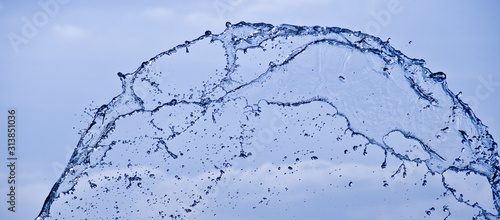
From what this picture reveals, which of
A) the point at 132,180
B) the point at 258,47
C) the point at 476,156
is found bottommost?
the point at 476,156

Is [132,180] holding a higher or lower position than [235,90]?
lower

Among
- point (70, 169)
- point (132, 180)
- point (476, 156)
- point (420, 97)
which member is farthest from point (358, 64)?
point (70, 169)

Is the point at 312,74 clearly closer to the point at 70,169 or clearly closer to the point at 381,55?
the point at 381,55

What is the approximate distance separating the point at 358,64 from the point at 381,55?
1.34ft

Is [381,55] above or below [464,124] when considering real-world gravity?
above

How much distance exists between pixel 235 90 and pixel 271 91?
63 centimetres

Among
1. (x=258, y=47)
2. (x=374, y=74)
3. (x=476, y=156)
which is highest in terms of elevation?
(x=258, y=47)

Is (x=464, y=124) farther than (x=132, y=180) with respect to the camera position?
No

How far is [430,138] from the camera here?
8.72 metres

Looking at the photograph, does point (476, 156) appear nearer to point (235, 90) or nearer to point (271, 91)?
point (271, 91)

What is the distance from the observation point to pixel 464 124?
8461mm

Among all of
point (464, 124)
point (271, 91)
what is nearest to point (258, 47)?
point (271, 91)

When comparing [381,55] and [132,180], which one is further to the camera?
[132,180]

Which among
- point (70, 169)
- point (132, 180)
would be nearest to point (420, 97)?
point (132, 180)
